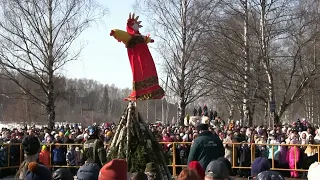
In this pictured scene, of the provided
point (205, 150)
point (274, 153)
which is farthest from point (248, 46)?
point (205, 150)

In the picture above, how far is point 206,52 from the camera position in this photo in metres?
26.0

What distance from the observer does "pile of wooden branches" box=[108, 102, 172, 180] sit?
9.91 m

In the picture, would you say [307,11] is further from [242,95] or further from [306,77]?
[242,95]

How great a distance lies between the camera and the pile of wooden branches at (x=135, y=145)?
991cm

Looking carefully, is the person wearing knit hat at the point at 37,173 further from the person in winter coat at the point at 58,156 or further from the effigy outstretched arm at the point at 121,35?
the person in winter coat at the point at 58,156

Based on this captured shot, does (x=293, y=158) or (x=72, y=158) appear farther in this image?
(x=72, y=158)

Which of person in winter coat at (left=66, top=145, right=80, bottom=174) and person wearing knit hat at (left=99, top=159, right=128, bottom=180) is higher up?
person wearing knit hat at (left=99, top=159, right=128, bottom=180)

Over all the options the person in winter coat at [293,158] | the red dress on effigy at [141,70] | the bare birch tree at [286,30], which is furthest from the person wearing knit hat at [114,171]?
the bare birch tree at [286,30]

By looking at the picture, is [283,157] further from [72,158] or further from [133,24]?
[133,24]

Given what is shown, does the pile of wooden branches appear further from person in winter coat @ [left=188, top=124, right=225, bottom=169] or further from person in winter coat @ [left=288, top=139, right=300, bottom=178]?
person in winter coat @ [left=288, top=139, right=300, bottom=178]

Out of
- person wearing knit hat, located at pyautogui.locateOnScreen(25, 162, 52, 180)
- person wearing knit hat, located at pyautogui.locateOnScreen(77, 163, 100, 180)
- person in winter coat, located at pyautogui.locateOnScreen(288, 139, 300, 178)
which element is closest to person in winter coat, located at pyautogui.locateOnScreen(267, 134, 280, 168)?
person in winter coat, located at pyautogui.locateOnScreen(288, 139, 300, 178)

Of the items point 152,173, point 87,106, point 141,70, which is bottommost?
point 152,173

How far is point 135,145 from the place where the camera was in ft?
33.2

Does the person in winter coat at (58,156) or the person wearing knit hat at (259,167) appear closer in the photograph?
the person wearing knit hat at (259,167)
